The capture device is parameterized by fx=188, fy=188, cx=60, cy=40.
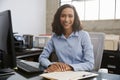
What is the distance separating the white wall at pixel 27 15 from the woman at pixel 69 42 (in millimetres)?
1400

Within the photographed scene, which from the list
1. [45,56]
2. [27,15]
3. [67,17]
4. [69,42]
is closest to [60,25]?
[67,17]

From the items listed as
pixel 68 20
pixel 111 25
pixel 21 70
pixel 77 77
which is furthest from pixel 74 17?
pixel 111 25

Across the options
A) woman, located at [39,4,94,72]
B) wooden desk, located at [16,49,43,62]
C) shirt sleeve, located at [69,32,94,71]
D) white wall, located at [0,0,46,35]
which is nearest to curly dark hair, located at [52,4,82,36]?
woman, located at [39,4,94,72]

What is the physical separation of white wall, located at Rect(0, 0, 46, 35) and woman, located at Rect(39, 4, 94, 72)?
1400 mm

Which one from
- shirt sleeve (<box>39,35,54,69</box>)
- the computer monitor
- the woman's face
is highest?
the woman's face

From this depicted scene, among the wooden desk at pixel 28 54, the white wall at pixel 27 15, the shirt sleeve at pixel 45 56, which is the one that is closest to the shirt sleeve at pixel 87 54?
the shirt sleeve at pixel 45 56

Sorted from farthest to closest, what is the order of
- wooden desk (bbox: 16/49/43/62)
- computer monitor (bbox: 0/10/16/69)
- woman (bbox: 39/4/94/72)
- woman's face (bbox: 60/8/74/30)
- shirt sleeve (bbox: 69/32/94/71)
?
wooden desk (bbox: 16/49/43/62) → woman's face (bbox: 60/8/74/30) → woman (bbox: 39/4/94/72) → shirt sleeve (bbox: 69/32/94/71) → computer monitor (bbox: 0/10/16/69)

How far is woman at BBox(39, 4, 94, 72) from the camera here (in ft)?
5.68

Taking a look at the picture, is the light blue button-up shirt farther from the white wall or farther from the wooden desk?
the white wall

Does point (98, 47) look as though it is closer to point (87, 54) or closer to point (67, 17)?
point (87, 54)

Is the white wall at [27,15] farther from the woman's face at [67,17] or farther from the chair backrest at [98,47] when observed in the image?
the chair backrest at [98,47]

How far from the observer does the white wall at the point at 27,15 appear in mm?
3119

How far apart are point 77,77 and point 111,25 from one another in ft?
7.70

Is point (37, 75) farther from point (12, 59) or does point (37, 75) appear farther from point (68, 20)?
point (68, 20)
